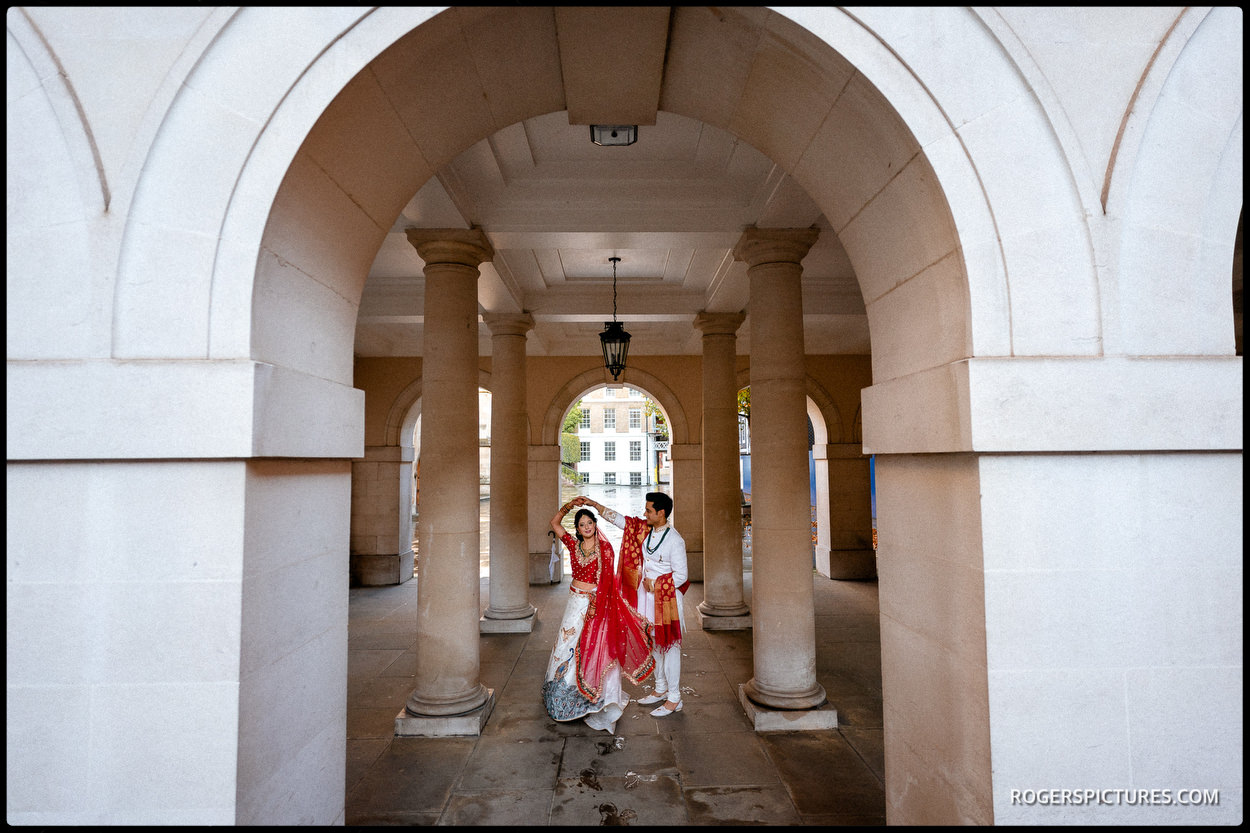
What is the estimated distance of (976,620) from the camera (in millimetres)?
1992

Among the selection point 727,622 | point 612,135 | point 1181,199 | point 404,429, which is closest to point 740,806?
point 1181,199

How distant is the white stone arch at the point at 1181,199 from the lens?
1970 mm

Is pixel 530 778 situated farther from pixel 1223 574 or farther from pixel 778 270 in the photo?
pixel 778 270

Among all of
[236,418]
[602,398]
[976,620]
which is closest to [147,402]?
[236,418]

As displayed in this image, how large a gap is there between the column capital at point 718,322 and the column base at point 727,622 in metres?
4.05

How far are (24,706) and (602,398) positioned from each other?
45.8 meters

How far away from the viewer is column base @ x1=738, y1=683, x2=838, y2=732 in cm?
509

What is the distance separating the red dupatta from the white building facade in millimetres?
3070

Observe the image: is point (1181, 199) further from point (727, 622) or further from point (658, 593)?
point (727, 622)

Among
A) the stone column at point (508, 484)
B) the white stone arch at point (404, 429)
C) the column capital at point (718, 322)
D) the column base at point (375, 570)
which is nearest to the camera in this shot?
the stone column at point (508, 484)

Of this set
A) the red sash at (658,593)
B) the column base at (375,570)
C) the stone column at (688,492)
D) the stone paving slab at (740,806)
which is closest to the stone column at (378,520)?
the column base at (375,570)

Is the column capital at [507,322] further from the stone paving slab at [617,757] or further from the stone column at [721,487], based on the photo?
the stone paving slab at [617,757]

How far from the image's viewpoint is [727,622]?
27.6 feet

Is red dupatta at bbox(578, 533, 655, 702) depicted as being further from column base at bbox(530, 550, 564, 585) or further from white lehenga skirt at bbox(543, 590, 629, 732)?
column base at bbox(530, 550, 564, 585)
